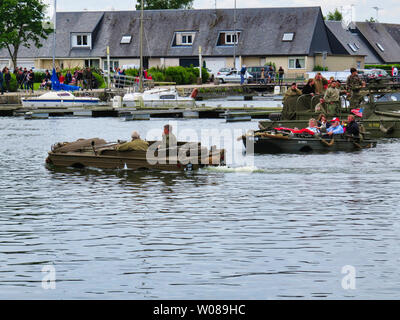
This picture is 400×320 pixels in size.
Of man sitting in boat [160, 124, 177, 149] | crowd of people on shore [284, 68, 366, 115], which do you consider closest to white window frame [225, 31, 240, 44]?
crowd of people on shore [284, 68, 366, 115]

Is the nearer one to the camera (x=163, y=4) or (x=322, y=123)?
(x=322, y=123)

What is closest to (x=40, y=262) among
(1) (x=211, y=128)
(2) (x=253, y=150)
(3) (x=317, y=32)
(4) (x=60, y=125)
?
(2) (x=253, y=150)

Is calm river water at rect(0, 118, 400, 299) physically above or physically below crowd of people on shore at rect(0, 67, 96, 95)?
below

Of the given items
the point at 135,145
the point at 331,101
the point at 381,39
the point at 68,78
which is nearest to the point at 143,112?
the point at 68,78

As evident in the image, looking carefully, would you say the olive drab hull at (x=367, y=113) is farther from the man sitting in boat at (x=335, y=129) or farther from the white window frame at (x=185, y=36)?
the white window frame at (x=185, y=36)

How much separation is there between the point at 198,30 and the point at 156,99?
A: 3588 centimetres

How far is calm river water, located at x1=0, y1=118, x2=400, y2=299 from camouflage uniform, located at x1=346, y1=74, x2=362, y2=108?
8.03 metres

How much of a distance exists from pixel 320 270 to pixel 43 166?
18837mm

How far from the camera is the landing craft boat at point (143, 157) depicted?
2777 centimetres

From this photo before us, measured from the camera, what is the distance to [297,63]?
308 ft

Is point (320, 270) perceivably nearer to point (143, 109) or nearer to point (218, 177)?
point (218, 177)

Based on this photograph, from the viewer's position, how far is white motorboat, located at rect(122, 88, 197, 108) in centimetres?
6333

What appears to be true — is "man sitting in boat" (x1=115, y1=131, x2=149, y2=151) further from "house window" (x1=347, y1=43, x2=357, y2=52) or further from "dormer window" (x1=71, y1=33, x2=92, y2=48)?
"house window" (x1=347, y1=43, x2=357, y2=52)

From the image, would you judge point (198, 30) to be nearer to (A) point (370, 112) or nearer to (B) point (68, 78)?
(B) point (68, 78)
